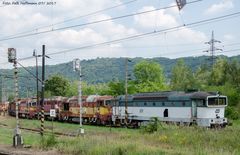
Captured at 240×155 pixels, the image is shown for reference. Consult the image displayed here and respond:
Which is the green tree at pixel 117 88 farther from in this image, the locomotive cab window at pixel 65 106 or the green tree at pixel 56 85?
the green tree at pixel 56 85

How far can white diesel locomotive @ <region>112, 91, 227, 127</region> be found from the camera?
41.0 metres

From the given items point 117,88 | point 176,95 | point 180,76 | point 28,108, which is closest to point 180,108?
point 176,95

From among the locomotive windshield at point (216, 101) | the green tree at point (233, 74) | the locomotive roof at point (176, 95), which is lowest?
the locomotive windshield at point (216, 101)

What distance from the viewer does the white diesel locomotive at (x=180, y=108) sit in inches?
1613

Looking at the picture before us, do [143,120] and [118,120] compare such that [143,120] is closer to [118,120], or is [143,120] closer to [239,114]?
[118,120]

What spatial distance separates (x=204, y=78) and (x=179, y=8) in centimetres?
7878

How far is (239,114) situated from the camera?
57.6 meters

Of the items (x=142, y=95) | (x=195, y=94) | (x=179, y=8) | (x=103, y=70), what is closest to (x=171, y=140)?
(x=179, y=8)

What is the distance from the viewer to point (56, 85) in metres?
123

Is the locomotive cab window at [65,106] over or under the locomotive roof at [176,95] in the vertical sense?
under

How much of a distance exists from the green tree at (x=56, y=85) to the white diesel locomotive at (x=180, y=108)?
73.0 m

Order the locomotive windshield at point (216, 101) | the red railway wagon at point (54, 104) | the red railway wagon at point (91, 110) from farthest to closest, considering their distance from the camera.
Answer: the red railway wagon at point (54, 104)
the red railway wagon at point (91, 110)
the locomotive windshield at point (216, 101)

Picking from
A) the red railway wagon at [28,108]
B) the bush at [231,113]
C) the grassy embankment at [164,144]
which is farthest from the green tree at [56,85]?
the grassy embankment at [164,144]

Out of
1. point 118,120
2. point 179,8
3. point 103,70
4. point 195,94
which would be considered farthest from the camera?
point 103,70
